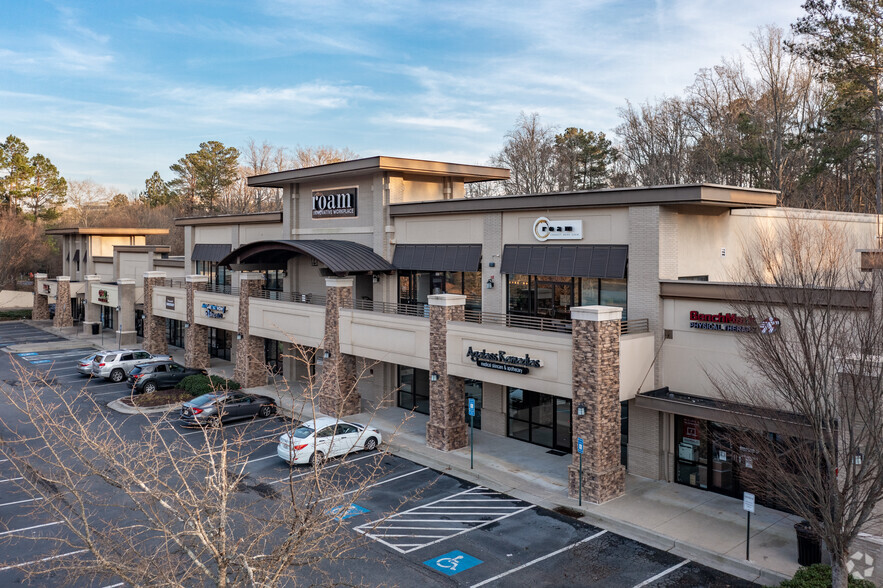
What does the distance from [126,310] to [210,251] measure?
1078 cm

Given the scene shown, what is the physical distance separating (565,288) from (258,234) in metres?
22.4

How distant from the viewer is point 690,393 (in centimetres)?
2177

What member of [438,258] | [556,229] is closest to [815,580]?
[556,229]

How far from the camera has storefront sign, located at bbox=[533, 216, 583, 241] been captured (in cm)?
2466

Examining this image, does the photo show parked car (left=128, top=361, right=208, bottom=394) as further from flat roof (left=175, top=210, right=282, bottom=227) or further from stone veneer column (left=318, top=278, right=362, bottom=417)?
flat roof (left=175, top=210, right=282, bottom=227)

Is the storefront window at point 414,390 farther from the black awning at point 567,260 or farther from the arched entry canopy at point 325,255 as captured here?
the black awning at point 567,260

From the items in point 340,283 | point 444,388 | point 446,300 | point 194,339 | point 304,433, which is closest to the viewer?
point 304,433

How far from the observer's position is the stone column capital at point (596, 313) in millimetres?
20141

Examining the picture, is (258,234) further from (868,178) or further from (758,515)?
(868,178)

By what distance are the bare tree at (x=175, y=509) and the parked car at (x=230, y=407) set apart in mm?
1090

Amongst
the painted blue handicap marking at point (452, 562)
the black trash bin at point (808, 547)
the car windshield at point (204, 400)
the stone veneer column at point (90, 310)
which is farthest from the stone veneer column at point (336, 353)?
the stone veneer column at point (90, 310)

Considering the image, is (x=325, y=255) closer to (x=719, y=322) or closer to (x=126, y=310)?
(x=719, y=322)

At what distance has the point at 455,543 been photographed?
1781 cm

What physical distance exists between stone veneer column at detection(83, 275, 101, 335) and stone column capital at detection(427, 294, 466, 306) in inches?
1628
